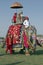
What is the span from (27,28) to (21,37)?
1.45 feet

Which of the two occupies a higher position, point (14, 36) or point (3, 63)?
point (14, 36)

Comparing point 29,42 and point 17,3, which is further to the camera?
point 17,3

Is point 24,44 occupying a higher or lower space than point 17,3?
lower

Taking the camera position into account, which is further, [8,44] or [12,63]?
[8,44]

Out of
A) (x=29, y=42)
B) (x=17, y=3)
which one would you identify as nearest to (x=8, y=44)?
(x=29, y=42)

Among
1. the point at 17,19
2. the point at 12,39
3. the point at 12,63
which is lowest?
the point at 12,63

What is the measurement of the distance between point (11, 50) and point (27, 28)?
1.20 metres

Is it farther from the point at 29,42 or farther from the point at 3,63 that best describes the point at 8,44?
the point at 3,63

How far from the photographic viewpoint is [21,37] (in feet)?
41.3

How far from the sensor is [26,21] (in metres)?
12.8

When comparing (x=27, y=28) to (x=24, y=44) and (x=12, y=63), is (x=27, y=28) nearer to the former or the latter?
(x=24, y=44)

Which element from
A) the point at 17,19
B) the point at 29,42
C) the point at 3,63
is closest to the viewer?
the point at 3,63

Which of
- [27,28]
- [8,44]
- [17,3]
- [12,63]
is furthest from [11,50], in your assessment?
[12,63]

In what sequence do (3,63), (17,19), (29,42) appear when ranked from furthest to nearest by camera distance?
(17,19) → (29,42) → (3,63)
